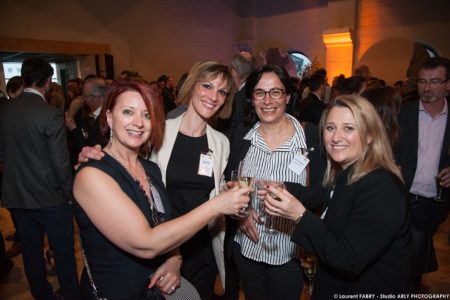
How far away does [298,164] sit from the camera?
1897mm

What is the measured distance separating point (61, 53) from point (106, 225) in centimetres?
963

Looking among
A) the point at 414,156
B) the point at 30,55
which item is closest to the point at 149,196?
the point at 414,156

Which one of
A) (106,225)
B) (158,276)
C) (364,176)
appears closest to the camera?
(106,225)

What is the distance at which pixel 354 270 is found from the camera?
49.4 inches

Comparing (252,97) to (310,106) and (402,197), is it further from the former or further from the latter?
A: (310,106)

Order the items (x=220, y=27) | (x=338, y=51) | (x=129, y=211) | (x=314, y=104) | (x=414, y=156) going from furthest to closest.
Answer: (x=220, y=27) → (x=338, y=51) → (x=314, y=104) → (x=414, y=156) → (x=129, y=211)

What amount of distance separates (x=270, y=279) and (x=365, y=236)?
93 cm

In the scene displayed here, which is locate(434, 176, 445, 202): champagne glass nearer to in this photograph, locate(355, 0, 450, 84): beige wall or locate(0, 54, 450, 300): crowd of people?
locate(0, 54, 450, 300): crowd of people

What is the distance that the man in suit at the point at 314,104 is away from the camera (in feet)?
14.6

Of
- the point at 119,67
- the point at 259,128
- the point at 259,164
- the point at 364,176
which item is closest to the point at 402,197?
the point at 364,176

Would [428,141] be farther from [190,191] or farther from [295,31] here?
[295,31]

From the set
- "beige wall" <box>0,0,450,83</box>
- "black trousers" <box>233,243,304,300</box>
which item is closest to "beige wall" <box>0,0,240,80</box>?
"beige wall" <box>0,0,450,83</box>

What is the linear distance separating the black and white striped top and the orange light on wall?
10.1 meters

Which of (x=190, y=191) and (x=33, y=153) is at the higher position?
(x=33, y=153)
